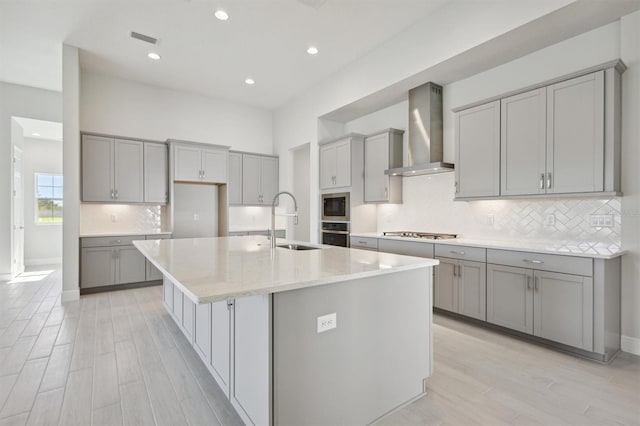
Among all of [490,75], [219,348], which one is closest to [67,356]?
[219,348]

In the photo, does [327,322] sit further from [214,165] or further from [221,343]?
[214,165]

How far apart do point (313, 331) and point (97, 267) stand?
4451 millimetres

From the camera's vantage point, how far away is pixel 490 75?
3617 millimetres

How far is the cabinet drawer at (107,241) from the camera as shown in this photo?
14.8ft

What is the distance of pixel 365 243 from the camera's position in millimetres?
4477

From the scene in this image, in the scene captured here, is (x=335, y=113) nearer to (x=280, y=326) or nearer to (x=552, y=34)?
(x=552, y=34)

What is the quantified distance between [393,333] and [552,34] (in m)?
3.13

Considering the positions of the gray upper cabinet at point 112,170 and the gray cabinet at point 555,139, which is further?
the gray upper cabinet at point 112,170

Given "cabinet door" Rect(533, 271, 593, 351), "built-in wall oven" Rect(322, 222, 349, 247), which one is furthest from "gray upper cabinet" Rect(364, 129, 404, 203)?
"cabinet door" Rect(533, 271, 593, 351)

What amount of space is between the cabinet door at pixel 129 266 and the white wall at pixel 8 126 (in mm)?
2275

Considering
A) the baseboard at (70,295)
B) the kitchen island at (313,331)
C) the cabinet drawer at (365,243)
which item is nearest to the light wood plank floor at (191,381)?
the kitchen island at (313,331)

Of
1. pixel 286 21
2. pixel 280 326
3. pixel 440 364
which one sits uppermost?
pixel 286 21

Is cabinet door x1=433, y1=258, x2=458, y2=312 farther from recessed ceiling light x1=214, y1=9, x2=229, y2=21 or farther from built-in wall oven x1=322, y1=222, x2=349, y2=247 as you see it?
recessed ceiling light x1=214, y1=9, x2=229, y2=21

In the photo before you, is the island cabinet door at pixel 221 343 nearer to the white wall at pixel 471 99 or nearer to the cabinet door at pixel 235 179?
the white wall at pixel 471 99
